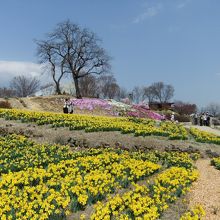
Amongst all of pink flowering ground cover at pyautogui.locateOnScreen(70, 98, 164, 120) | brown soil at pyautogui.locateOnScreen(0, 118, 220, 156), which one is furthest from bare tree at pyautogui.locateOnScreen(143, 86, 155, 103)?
brown soil at pyautogui.locateOnScreen(0, 118, 220, 156)

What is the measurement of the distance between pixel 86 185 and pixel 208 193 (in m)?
2.70

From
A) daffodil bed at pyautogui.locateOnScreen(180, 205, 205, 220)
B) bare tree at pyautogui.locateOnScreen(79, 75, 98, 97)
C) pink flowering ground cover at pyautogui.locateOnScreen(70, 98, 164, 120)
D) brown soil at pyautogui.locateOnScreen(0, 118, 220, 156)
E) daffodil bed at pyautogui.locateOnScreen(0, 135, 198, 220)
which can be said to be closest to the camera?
daffodil bed at pyautogui.locateOnScreen(180, 205, 205, 220)

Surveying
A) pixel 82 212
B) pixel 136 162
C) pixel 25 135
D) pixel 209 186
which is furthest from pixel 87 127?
pixel 82 212

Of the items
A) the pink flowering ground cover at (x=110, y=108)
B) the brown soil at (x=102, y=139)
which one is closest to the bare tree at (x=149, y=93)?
the pink flowering ground cover at (x=110, y=108)

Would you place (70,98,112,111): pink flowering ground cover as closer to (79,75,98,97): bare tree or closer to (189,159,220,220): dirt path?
(79,75,98,97): bare tree

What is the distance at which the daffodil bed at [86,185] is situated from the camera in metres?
7.45

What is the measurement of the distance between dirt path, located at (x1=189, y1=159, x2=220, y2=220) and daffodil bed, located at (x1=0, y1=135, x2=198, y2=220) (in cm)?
25

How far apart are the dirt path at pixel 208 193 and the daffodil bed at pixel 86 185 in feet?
0.83

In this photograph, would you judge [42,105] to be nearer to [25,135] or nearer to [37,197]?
[25,135]

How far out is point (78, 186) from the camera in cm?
841

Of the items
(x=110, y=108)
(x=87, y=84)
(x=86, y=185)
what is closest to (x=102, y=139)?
(x=86, y=185)

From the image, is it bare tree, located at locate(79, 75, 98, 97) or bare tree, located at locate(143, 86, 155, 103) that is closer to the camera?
bare tree, located at locate(79, 75, 98, 97)

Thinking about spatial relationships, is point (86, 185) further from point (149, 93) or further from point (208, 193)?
point (149, 93)

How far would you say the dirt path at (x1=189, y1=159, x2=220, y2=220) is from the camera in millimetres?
7867
